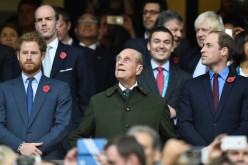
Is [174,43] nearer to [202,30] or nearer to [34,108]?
[202,30]

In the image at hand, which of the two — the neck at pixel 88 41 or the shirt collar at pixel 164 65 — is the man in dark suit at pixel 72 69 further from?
the neck at pixel 88 41

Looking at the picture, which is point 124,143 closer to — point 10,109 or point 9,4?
point 10,109

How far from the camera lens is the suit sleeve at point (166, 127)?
13.6 meters

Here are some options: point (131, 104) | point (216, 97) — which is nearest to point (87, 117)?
point (131, 104)

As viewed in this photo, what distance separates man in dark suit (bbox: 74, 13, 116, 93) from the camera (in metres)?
16.3

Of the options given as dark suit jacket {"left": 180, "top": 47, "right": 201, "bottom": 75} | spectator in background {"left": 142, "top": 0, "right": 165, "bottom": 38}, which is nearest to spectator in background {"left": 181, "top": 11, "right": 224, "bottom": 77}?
dark suit jacket {"left": 180, "top": 47, "right": 201, "bottom": 75}

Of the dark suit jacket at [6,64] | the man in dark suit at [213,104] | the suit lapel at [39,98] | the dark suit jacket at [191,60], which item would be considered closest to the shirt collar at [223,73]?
the man in dark suit at [213,104]

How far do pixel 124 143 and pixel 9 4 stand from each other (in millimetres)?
7519

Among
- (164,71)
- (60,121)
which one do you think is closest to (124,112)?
(60,121)

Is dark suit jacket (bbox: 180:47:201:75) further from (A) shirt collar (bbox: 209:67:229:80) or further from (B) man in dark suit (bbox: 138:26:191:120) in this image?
(A) shirt collar (bbox: 209:67:229:80)

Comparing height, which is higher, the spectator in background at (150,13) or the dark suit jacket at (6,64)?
the spectator in background at (150,13)

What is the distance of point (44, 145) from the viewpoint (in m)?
13.4

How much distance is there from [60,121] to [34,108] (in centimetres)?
32

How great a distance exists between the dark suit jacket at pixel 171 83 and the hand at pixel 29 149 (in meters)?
1.72
